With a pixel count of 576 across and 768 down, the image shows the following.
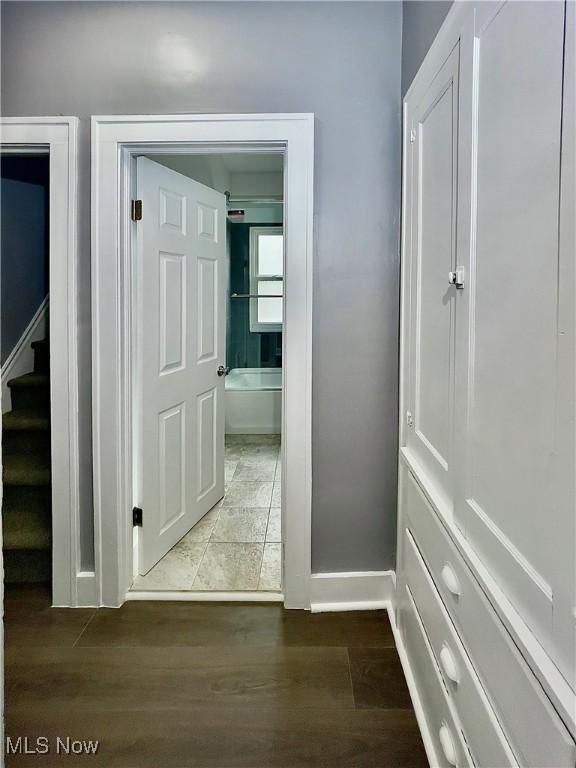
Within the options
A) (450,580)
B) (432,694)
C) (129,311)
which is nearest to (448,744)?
(432,694)

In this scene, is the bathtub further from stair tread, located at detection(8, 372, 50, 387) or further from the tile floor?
stair tread, located at detection(8, 372, 50, 387)

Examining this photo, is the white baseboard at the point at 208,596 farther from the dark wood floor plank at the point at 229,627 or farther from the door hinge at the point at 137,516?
the door hinge at the point at 137,516

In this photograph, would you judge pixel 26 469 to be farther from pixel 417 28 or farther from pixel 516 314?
pixel 417 28

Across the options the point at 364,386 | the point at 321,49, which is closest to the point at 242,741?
the point at 364,386

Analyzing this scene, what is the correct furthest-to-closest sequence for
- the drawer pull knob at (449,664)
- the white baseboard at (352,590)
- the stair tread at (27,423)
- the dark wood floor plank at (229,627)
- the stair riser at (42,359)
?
the stair riser at (42,359) < the stair tread at (27,423) < the white baseboard at (352,590) < the dark wood floor plank at (229,627) < the drawer pull knob at (449,664)

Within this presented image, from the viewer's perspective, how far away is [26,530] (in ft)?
8.32

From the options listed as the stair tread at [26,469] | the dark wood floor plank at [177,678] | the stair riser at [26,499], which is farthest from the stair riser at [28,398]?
the dark wood floor plank at [177,678]

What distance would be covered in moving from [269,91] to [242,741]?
92.1 inches

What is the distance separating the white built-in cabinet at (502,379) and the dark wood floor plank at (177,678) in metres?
0.41

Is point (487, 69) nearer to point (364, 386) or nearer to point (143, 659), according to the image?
point (364, 386)

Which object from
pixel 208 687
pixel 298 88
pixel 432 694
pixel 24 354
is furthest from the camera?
pixel 24 354

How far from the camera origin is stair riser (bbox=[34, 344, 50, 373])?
126 inches

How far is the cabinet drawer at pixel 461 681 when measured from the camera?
3.41 feet

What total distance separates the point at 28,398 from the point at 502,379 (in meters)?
2.74
